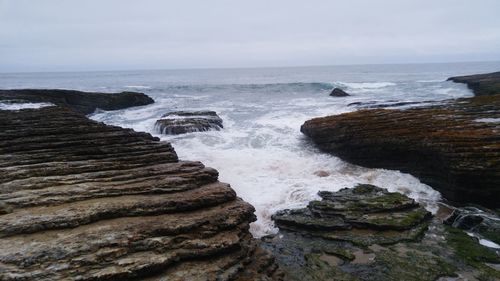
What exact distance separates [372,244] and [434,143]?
6.34 m

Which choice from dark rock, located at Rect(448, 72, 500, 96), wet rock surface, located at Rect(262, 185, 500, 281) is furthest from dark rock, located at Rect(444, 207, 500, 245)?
dark rock, located at Rect(448, 72, 500, 96)

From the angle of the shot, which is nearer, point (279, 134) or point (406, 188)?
point (406, 188)

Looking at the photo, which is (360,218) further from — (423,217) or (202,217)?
(202,217)

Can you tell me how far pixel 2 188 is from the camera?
28.9ft

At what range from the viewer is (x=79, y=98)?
3625 cm

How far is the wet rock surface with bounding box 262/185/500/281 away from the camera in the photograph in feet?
27.9

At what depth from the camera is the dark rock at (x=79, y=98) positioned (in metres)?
29.6

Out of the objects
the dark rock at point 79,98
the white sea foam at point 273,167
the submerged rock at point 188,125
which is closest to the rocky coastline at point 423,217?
the white sea foam at point 273,167

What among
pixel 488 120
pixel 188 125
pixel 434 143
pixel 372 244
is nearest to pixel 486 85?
pixel 488 120

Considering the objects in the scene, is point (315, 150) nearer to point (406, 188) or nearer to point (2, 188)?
point (406, 188)

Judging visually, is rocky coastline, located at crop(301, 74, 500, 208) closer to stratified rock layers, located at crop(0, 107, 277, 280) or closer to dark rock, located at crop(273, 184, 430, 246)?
dark rock, located at crop(273, 184, 430, 246)

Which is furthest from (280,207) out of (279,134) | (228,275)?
A: (279,134)

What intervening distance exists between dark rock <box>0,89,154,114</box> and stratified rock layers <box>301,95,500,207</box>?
22035 millimetres

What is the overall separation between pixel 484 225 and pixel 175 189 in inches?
336
